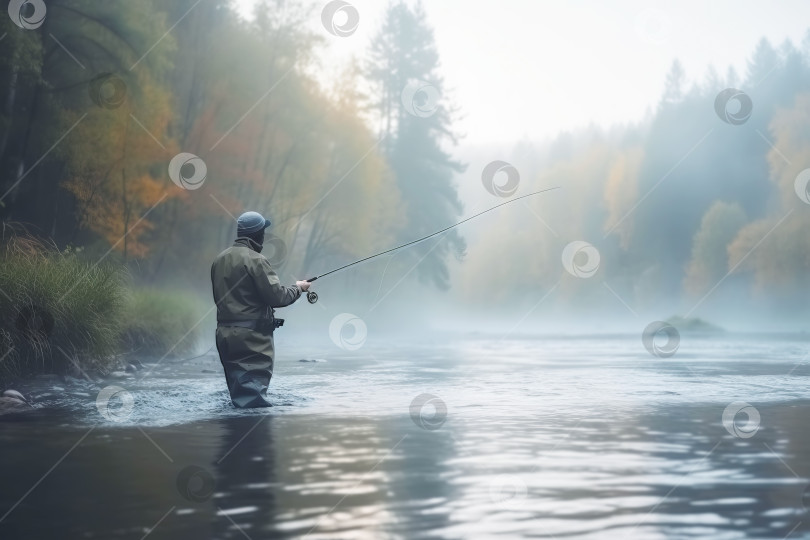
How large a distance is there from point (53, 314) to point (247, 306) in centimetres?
331

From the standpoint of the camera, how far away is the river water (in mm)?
4703

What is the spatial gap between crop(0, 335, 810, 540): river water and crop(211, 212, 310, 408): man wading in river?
1.20 ft

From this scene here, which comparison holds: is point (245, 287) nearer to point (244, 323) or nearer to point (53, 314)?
point (244, 323)

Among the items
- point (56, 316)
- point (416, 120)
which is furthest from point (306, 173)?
point (56, 316)

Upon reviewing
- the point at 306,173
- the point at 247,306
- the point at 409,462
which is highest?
the point at 306,173

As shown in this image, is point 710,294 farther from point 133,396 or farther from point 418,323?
point 133,396

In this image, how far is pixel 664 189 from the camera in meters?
61.2

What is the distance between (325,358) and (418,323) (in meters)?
34.7

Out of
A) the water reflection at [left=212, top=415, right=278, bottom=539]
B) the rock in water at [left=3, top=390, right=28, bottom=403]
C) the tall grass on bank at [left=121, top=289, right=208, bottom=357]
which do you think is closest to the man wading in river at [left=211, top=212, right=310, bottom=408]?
the water reflection at [left=212, top=415, right=278, bottom=539]

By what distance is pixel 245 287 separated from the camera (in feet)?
30.9

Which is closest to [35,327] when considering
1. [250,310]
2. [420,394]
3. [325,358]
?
[250,310]

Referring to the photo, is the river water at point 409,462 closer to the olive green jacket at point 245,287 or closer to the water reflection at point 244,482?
the water reflection at point 244,482

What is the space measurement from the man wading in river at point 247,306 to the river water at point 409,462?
1.20 ft

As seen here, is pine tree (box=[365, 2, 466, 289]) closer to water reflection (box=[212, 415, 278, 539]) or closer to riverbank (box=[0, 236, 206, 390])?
riverbank (box=[0, 236, 206, 390])
